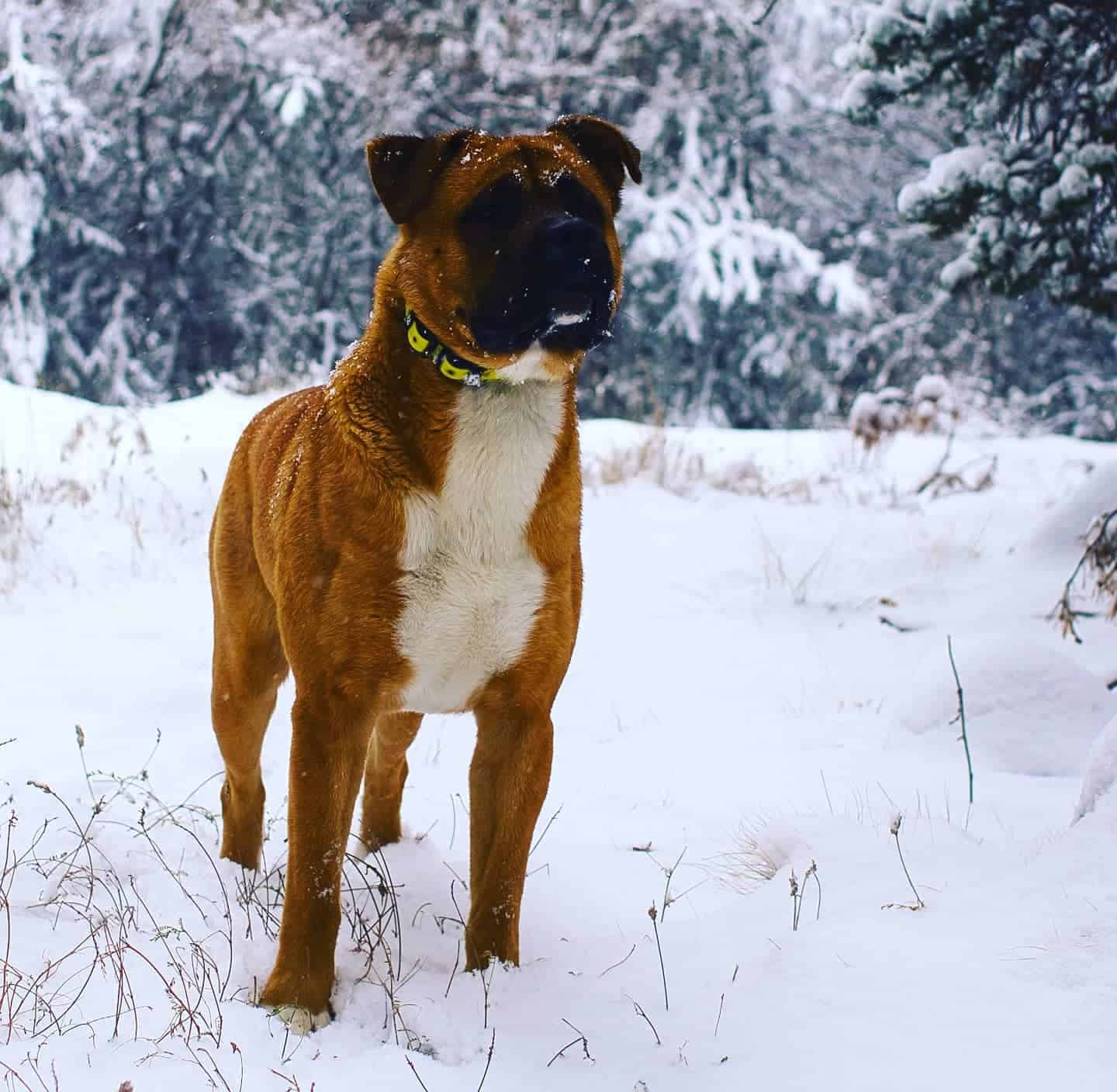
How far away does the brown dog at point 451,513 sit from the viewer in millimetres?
2641

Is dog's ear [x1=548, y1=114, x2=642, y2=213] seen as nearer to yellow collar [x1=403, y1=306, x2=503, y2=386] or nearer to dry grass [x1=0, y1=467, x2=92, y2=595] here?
yellow collar [x1=403, y1=306, x2=503, y2=386]

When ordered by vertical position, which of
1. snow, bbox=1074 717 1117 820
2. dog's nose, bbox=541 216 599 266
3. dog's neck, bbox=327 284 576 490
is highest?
dog's nose, bbox=541 216 599 266

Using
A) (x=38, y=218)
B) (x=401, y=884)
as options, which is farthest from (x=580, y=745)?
(x=38, y=218)

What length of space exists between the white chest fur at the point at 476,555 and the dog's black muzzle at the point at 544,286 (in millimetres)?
198

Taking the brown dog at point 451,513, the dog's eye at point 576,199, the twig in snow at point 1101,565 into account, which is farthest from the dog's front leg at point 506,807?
the twig in snow at point 1101,565

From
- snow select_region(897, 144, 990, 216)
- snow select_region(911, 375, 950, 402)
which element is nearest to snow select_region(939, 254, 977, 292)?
snow select_region(897, 144, 990, 216)

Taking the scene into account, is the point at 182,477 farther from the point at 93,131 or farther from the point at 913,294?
the point at 913,294

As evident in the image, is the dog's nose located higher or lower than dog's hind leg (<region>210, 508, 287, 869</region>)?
higher

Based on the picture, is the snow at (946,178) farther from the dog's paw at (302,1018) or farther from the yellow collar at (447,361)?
the dog's paw at (302,1018)

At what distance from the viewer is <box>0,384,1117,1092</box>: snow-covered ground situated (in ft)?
7.49

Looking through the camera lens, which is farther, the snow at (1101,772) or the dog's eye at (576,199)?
the snow at (1101,772)

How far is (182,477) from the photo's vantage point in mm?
8367

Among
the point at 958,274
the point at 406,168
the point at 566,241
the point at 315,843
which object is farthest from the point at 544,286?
the point at 958,274

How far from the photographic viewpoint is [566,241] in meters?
2.60
